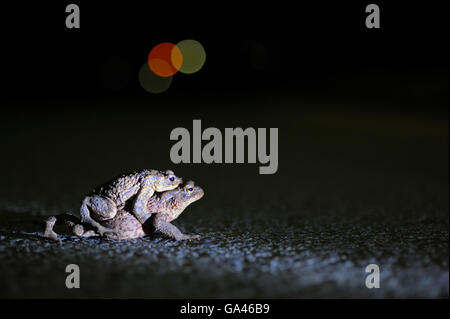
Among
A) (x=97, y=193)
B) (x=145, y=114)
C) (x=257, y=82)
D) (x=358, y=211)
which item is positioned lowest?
(x=358, y=211)

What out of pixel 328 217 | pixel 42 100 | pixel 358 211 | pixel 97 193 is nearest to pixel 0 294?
pixel 97 193

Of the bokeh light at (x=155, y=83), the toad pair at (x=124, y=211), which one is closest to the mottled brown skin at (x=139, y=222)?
the toad pair at (x=124, y=211)

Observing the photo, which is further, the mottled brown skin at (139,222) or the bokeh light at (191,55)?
the bokeh light at (191,55)

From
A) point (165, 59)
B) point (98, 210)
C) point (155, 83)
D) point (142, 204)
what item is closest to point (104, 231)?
point (98, 210)

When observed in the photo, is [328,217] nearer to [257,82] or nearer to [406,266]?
[406,266]

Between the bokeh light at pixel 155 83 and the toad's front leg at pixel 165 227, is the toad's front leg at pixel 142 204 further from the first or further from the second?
the bokeh light at pixel 155 83

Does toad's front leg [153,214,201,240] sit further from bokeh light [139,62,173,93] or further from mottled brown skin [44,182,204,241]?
bokeh light [139,62,173,93]
